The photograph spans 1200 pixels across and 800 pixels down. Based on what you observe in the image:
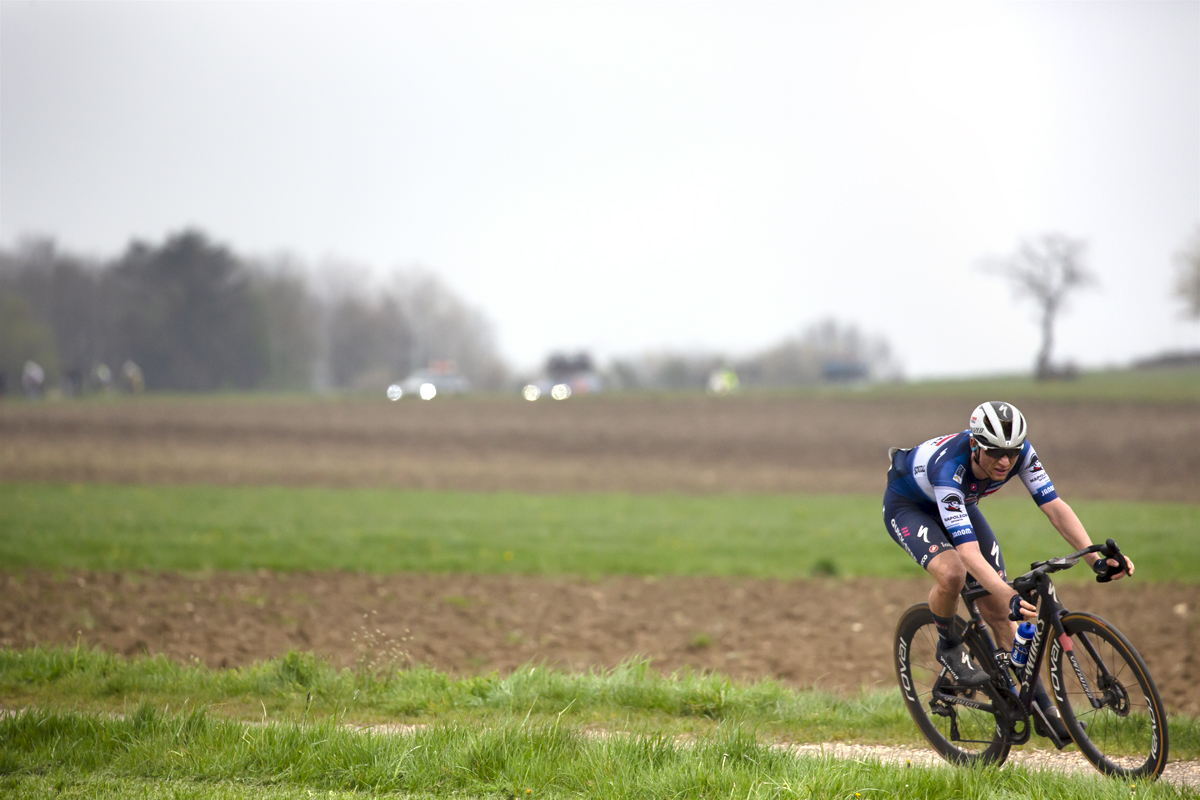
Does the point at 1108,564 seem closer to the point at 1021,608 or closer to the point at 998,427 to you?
the point at 1021,608

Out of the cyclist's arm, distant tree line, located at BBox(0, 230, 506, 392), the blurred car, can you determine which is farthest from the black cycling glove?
distant tree line, located at BBox(0, 230, 506, 392)

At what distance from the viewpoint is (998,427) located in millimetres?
5422

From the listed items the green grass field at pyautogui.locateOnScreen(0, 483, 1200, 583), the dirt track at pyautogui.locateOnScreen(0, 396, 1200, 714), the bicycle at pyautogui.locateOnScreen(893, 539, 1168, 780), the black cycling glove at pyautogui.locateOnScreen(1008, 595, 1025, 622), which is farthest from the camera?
Answer: the green grass field at pyautogui.locateOnScreen(0, 483, 1200, 583)

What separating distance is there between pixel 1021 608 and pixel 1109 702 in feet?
2.31

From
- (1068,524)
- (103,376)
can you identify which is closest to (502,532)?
(1068,524)

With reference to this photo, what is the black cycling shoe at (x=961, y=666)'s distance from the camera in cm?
571

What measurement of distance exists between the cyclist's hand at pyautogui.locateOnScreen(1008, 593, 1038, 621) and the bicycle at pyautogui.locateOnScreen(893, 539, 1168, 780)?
0.16 metres

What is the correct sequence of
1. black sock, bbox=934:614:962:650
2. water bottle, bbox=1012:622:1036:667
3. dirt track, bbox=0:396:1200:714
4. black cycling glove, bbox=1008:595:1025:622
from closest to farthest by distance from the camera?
black cycling glove, bbox=1008:595:1025:622, water bottle, bbox=1012:622:1036:667, black sock, bbox=934:614:962:650, dirt track, bbox=0:396:1200:714

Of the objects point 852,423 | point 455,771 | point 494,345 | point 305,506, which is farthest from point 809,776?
point 494,345

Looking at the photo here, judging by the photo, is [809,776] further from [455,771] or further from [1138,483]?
[1138,483]

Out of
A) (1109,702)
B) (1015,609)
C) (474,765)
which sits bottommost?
(474,765)

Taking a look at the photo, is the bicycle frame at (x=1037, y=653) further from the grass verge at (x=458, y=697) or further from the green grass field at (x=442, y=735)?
the grass verge at (x=458, y=697)

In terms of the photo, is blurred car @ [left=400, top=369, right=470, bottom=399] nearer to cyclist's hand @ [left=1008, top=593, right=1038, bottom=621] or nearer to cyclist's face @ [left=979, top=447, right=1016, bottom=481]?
cyclist's face @ [left=979, top=447, right=1016, bottom=481]

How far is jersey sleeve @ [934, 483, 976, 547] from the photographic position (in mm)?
5477
